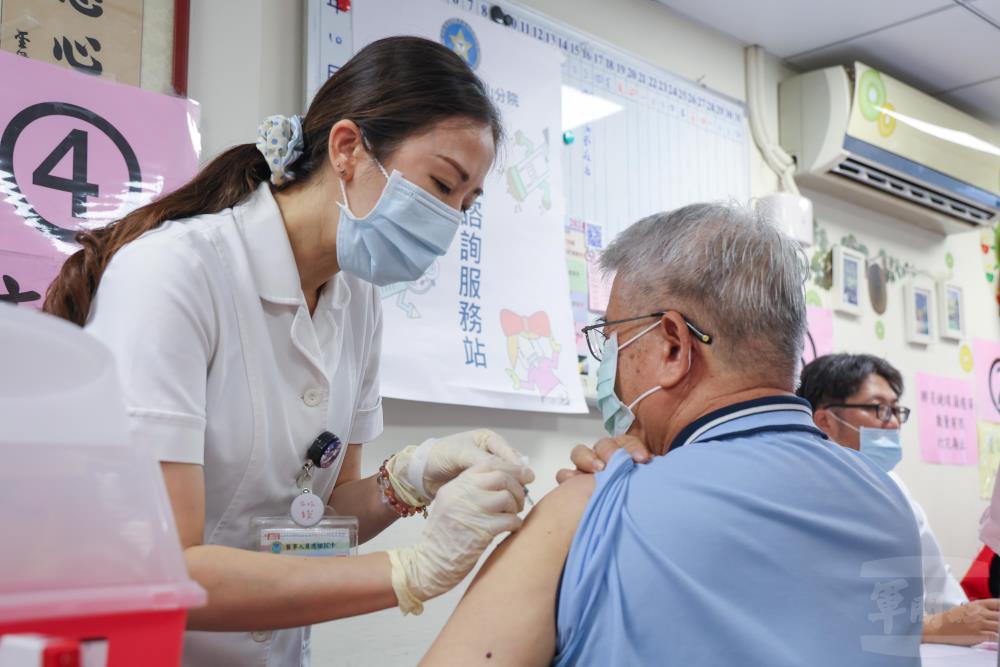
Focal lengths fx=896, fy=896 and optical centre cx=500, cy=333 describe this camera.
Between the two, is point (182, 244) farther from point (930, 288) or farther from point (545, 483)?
point (930, 288)

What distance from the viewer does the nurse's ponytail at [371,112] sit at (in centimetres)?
131

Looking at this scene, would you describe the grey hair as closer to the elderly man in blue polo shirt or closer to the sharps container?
the elderly man in blue polo shirt

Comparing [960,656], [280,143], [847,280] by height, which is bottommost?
[960,656]

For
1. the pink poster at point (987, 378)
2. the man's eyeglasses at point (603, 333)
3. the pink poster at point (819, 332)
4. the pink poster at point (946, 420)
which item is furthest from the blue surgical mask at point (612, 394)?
the pink poster at point (987, 378)

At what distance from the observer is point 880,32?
3260 millimetres

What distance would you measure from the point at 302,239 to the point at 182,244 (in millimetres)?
234

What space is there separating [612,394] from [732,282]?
9.8 inches

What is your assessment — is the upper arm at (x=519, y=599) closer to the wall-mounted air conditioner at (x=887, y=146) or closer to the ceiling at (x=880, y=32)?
the ceiling at (x=880, y=32)

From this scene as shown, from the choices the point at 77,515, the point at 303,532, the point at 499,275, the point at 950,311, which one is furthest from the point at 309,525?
the point at 950,311

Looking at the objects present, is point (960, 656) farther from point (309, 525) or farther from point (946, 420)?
point (946, 420)

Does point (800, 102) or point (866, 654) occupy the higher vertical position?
point (800, 102)

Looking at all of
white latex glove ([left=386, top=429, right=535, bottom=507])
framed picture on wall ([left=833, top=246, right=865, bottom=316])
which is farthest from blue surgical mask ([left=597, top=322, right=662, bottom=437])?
framed picture on wall ([left=833, top=246, right=865, bottom=316])

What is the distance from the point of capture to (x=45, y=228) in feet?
5.34

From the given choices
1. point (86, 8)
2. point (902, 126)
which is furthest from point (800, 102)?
point (86, 8)
